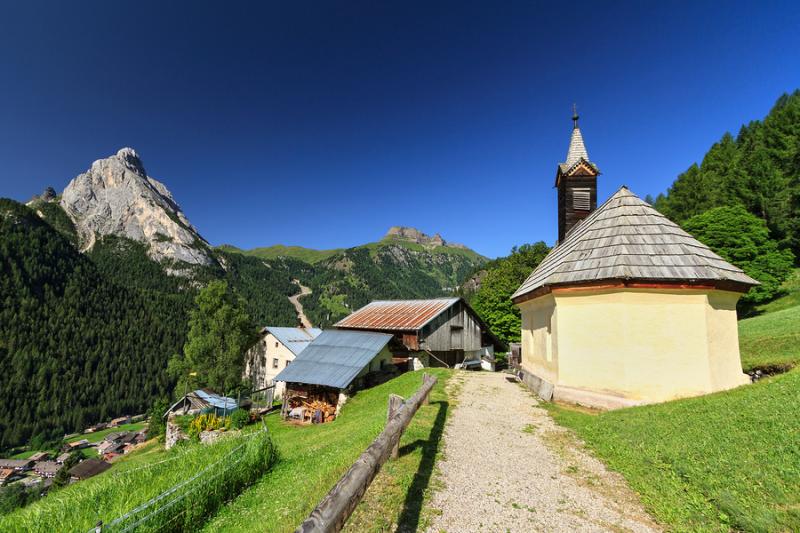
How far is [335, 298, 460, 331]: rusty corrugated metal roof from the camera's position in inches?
1055

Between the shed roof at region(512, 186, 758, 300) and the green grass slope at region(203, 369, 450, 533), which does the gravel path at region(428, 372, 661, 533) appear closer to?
the green grass slope at region(203, 369, 450, 533)

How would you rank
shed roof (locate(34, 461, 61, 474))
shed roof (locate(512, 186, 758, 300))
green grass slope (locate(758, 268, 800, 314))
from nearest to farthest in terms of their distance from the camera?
shed roof (locate(512, 186, 758, 300)), green grass slope (locate(758, 268, 800, 314)), shed roof (locate(34, 461, 61, 474))

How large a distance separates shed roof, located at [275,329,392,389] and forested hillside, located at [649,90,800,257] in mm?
40333

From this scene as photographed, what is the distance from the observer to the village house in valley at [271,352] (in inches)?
1672

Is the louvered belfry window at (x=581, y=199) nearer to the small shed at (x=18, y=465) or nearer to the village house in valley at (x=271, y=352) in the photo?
the village house in valley at (x=271, y=352)

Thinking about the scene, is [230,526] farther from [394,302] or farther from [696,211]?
[696,211]

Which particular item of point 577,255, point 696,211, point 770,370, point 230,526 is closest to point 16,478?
point 230,526

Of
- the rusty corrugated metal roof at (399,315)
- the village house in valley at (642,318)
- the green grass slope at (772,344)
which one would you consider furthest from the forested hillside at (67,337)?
the green grass slope at (772,344)

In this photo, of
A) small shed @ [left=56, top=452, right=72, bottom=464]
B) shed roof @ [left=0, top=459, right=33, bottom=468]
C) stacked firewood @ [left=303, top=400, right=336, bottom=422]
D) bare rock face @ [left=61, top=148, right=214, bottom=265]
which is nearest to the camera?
stacked firewood @ [left=303, top=400, right=336, bottom=422]

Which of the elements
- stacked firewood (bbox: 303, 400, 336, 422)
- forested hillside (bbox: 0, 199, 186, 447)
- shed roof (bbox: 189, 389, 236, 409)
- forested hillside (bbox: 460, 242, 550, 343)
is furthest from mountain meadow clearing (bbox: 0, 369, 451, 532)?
forested hillside (bbox: 0, 199, 186, 447)

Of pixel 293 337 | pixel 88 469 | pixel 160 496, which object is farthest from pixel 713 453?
pixel 88 469

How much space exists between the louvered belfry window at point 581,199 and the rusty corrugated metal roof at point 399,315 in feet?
40.2

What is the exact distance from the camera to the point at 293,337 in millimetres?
44812

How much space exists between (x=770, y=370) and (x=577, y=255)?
23.8 ft
